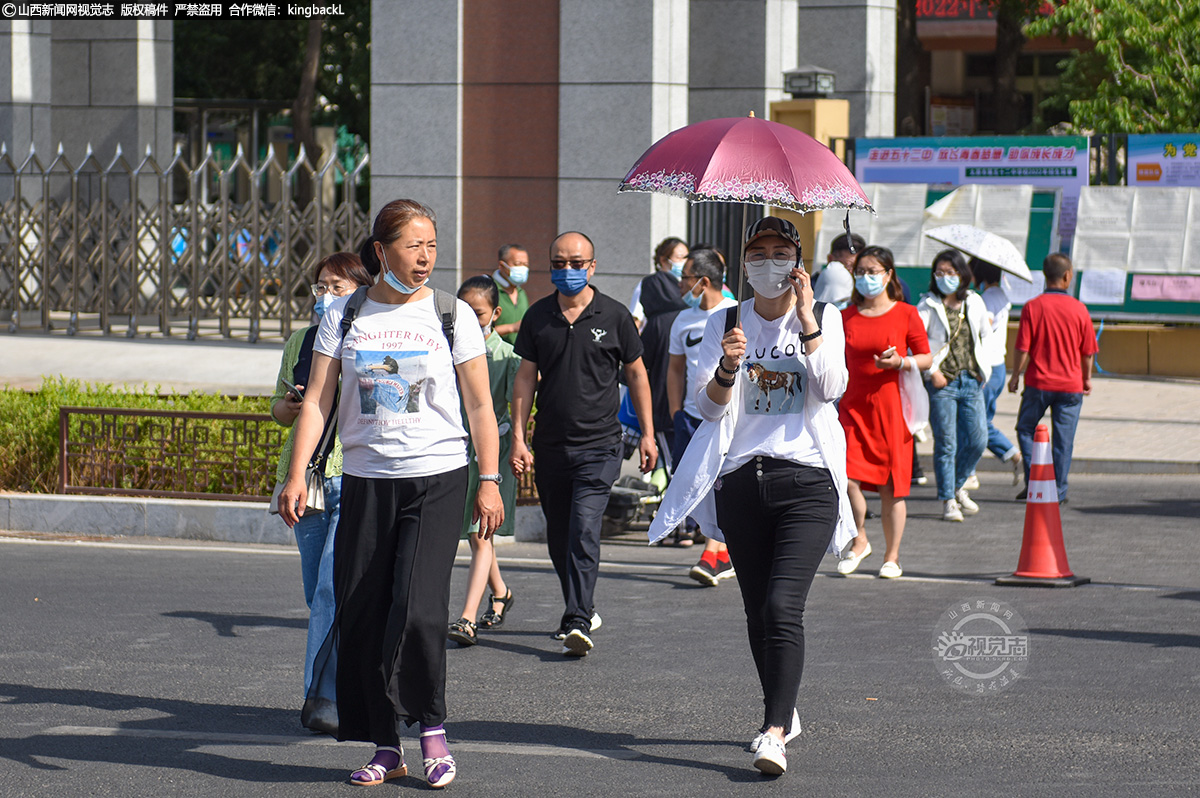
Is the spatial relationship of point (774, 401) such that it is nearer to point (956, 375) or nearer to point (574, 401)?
point (574, 401)

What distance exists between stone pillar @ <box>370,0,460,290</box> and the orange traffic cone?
9514 millimetres

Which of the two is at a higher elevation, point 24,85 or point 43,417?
point 24,85

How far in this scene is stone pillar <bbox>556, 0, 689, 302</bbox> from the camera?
54.5ft

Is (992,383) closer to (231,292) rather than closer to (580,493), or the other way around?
(580,493)

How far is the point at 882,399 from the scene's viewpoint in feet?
30.4

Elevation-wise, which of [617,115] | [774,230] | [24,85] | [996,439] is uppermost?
[24,85]

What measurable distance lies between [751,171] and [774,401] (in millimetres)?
845

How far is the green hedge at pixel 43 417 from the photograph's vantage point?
1125 cm

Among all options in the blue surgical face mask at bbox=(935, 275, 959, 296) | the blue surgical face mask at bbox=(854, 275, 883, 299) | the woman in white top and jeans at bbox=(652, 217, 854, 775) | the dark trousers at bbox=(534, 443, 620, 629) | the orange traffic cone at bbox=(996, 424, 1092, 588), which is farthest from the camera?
the blue surgical face mask at bbox=(935, 275, 959, 296)

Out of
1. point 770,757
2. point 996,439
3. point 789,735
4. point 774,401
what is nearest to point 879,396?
point 774,401

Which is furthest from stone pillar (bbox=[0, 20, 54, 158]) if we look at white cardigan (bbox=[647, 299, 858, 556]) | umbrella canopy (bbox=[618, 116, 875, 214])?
white cardigan (bbox=[647, 299, 858, 556])

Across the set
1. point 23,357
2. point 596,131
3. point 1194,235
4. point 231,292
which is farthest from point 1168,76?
point 23,357

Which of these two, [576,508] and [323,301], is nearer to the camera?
[323,301]

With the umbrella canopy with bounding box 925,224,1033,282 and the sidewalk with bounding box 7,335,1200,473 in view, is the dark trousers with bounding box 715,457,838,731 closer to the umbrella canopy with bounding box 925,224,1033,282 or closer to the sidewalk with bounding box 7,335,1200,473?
the umbrella canopy with bounding box 925,224,1033,282
